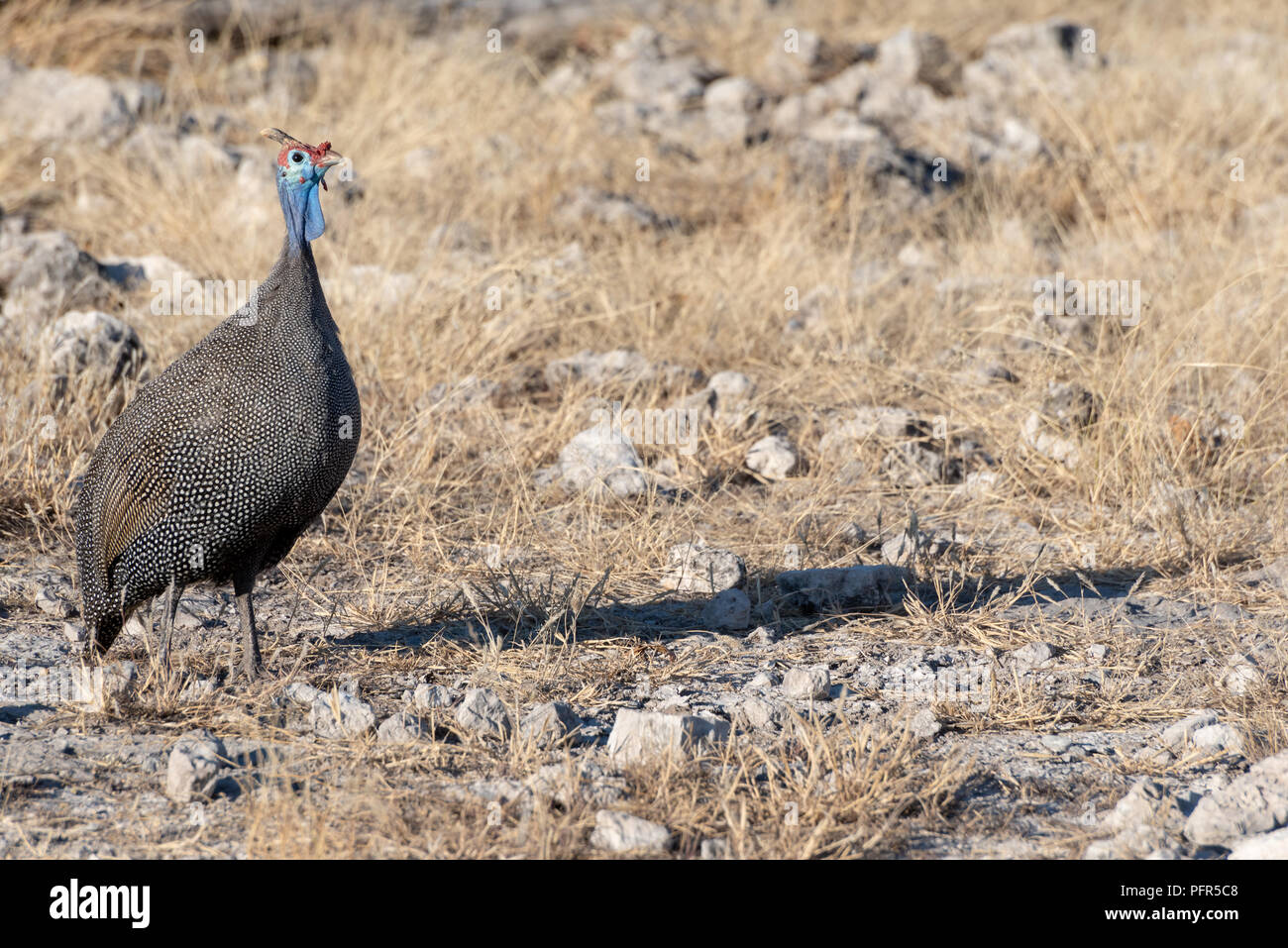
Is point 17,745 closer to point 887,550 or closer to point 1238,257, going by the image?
point 887,550

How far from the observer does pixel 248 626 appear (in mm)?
3025

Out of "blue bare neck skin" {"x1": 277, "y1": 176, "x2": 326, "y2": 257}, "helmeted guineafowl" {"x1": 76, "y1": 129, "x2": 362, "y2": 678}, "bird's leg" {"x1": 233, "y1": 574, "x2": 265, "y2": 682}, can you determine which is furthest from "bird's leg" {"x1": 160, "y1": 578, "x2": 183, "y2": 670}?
"blue bare neck skin" {"x1": 277, "y1": 176, "x2": 326, "y2": 257}

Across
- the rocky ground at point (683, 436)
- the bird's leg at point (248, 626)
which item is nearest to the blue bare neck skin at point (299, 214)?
the bird's leg at point (248, 626)

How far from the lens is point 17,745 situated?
107 inches

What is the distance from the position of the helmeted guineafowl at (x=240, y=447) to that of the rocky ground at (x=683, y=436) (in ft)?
0.79

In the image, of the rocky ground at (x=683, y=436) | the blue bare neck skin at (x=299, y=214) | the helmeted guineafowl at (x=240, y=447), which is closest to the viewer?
the rocky ground at (x=683, y=436)

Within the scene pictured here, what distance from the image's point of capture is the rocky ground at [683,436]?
255 cm

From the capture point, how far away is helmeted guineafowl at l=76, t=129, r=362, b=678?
2799 mm

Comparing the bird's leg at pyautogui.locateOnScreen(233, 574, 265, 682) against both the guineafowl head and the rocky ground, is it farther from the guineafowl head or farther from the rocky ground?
the guineafowl head

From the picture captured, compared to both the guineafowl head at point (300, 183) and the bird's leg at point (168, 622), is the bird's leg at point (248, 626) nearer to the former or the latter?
the bird's leg at point (168, 622)

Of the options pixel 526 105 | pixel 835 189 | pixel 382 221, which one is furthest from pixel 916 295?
pixel 526 105

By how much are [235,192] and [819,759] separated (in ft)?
14.7

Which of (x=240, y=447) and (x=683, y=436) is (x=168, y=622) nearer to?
(x=240, y=447)

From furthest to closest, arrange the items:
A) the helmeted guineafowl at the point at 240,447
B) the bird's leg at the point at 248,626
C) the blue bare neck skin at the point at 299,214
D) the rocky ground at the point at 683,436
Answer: the bird's leg at the point at 248,626 → the blue bare neck skin at the point at 299,214 → the helmeted guineafowl at the point at 240,447 → the rocky ground at the point at 683,436
